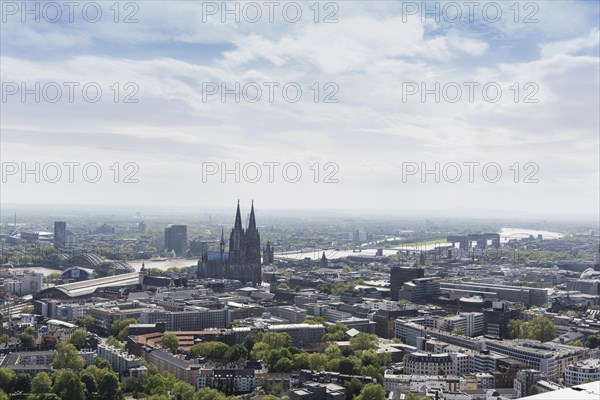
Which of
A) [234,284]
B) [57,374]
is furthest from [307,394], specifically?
[234,284]

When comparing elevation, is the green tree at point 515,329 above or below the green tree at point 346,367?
below

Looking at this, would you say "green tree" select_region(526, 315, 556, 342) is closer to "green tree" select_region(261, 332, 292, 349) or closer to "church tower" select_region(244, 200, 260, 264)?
"green tree" select_region(261, 332, 292, 349)

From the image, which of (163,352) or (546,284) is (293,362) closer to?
(163,352)

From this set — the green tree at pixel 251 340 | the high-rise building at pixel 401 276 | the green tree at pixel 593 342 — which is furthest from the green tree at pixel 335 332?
the high-rise building at pixel 401 276

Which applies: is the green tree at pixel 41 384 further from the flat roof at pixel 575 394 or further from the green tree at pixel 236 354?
the flat roof at pixel 575 394

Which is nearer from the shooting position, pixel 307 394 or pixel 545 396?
pixel 545 396

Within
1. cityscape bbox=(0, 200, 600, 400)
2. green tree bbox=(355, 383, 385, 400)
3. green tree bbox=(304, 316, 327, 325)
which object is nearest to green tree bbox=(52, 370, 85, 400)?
cityscape bbox=(0, 200, 600, 400)
